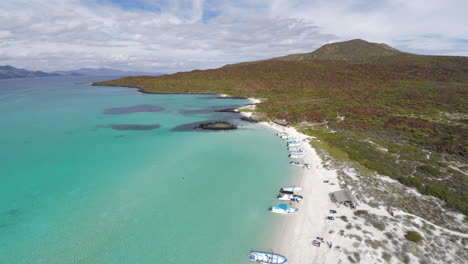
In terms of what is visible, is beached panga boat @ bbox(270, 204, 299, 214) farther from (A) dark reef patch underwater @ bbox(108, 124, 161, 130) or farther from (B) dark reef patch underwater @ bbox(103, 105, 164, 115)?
(B) dark reef patch underwater @ bbox(103, 105, 164, 115)

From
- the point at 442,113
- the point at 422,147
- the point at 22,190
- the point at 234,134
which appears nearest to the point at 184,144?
the point at 234,134

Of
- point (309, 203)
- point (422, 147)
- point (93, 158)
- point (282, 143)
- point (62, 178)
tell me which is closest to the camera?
point (309, 203)

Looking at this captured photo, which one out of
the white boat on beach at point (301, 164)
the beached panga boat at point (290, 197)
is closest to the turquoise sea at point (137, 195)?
the beached panga boat at point (290, 197)

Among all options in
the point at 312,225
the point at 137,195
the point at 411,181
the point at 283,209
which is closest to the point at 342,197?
the point at 312,225

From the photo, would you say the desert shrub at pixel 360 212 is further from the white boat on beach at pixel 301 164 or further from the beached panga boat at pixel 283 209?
the white boat on beach at pixel 301 164

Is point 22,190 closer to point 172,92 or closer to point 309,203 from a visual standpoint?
point 309,203

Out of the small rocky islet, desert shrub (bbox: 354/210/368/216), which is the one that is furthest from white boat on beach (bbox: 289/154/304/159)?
the small rocky islet
